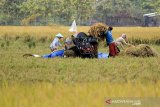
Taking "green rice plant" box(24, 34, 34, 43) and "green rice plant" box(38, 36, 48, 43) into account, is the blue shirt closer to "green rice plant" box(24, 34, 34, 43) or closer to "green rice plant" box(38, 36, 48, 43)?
"green rice plant" box(24, 34, 34, 43)

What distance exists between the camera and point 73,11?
41125 millimetres

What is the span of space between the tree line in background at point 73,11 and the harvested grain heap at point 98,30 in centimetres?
2511

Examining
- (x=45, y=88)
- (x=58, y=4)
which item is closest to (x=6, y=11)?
(x=58, y=4)

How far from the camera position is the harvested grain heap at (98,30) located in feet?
35.9

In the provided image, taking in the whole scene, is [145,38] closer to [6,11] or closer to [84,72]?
[84,72]

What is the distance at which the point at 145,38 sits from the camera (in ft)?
66.4

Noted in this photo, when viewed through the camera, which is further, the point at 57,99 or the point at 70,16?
the point at 70,16

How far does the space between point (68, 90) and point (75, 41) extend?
20.5 feet

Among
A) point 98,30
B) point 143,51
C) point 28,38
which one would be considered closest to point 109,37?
point 98,30

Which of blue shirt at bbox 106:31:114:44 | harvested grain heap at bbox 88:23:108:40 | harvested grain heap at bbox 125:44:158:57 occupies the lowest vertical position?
harvested grain heap at bbox 125:44:158:57

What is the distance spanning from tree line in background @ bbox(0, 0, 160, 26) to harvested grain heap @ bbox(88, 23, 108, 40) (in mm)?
25107

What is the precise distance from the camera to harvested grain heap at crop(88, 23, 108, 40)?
1093 centimetres

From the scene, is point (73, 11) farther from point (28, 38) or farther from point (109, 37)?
point (109, 37)

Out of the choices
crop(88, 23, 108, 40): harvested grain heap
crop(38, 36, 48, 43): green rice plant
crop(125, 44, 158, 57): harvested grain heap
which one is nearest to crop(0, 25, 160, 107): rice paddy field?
crop(125, 44, 158, 57): harvested grain heap
